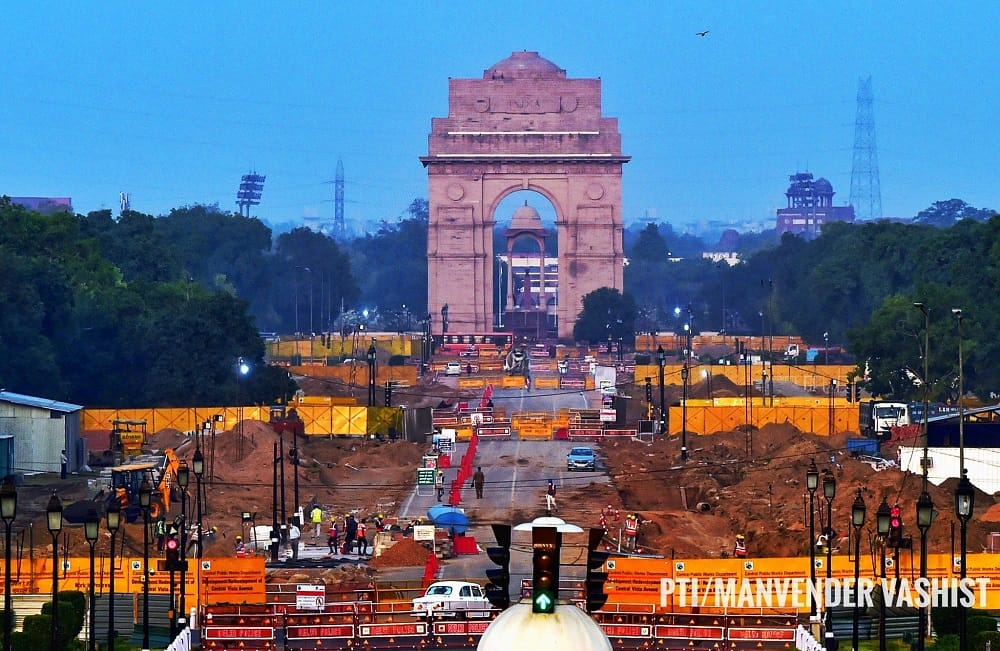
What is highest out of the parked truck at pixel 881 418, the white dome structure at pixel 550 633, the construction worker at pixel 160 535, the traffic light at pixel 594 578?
the parked truck at pixel 881 418

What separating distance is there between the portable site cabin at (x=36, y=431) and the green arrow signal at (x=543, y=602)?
42.5 m

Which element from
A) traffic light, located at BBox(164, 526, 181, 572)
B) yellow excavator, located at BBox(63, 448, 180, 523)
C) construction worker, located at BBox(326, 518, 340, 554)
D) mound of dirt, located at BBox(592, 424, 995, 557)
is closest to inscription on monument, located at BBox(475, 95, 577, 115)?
mound of dirt, located at BBox(592, 424, 995, 557)

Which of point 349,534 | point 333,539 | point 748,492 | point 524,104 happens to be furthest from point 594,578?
point 524,104

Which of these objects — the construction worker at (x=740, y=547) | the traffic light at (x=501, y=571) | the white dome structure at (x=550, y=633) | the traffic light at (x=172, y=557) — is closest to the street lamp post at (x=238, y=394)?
the construction worker at (x=740, y=547)

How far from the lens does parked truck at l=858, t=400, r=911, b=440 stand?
60594 millimetres

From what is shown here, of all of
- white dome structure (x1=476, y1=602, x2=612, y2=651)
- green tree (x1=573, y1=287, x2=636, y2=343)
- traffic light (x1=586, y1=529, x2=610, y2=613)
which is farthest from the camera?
green tree (x1=573, y1=287, x2=636, y2=343)

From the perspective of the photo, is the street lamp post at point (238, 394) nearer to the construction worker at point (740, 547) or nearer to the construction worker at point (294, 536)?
the construction worker at point (294, 536)

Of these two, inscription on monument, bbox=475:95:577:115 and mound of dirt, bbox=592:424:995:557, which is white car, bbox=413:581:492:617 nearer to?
mound of dirt, bbox=592:424:995:557

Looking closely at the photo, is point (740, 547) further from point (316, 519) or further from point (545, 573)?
point (545, 573)

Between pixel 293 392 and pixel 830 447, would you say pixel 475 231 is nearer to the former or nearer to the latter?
pixel 293 392

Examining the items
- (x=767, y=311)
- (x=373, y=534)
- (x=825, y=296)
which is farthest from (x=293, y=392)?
(x=767, y=311)

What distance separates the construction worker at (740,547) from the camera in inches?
1526

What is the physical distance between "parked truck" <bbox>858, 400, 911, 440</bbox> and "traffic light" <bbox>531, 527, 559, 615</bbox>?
155 feet

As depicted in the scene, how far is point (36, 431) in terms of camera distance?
5425cm
